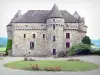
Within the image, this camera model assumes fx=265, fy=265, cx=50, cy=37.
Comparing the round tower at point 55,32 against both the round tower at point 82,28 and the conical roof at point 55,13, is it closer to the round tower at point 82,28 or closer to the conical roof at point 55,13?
the conical roof at point 55,13

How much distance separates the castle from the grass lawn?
7.7 inches

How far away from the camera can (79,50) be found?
5.08 m

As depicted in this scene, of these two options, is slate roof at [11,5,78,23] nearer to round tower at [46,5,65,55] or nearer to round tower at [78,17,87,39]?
round tower at [46,5,65,55]

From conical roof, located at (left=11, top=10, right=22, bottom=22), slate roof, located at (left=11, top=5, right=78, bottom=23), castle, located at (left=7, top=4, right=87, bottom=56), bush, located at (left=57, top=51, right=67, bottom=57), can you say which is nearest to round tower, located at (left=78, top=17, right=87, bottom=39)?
castle, located at (left=7, top=4, right=87, bottom=56)

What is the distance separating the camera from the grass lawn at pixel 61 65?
16.2 feet

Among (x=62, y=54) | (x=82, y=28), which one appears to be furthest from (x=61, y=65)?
(x=82, y=28)

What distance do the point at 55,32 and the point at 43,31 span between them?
0.79 ft

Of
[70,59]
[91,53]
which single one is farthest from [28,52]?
[91,53]

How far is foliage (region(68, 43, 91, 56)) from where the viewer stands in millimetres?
5082

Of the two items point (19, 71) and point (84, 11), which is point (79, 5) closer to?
point (84, 11)

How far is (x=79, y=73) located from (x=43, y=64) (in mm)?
698

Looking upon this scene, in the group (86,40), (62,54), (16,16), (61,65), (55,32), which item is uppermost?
(16,16)

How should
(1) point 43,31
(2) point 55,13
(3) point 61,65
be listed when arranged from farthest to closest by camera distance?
(1) point 43,31 < (2) point 55,13 < (3) point 61,65

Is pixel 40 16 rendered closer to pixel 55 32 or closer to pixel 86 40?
pixel 55 32
